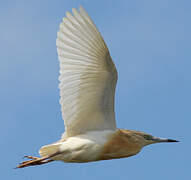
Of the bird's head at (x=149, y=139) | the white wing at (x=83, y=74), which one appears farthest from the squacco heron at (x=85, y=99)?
the bird's head at (x=149, y=139)

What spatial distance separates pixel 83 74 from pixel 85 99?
0.60 metres

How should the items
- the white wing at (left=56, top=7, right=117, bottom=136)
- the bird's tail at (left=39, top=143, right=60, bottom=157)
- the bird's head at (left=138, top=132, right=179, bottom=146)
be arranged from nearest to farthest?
the white wing at (left=56, top=7, right=117, bottom=136)
the bird's tail at (left=39, top=143, right=60, bottom=157)
the bird's head at (left=138, top=132, right=179, bottom=146)

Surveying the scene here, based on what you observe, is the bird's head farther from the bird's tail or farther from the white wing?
the bird's tail

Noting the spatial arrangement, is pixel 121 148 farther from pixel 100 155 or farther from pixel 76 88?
pixel 76 88

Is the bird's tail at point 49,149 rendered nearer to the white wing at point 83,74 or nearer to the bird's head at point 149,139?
the white wing at point 83,74

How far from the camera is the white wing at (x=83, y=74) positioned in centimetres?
1216

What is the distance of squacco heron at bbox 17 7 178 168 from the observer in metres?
12.2

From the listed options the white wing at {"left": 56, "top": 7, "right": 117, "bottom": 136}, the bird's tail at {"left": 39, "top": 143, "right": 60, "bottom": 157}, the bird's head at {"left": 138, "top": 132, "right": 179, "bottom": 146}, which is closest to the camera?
the white wing at {"left": 56, "top": 7, "right": 117, "bottom": 136}

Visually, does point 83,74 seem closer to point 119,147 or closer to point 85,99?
point 85,99

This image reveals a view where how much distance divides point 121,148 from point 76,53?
251cm

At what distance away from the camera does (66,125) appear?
41.8 ft

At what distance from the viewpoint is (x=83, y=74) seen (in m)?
12.4

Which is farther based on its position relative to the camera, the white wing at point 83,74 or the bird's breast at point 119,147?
the bird's breast at point 119,147

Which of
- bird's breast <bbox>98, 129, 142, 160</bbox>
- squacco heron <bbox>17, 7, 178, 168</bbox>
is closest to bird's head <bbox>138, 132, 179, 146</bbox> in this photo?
bird's breast <bbox>98, 129, 142, 160</bbox>
